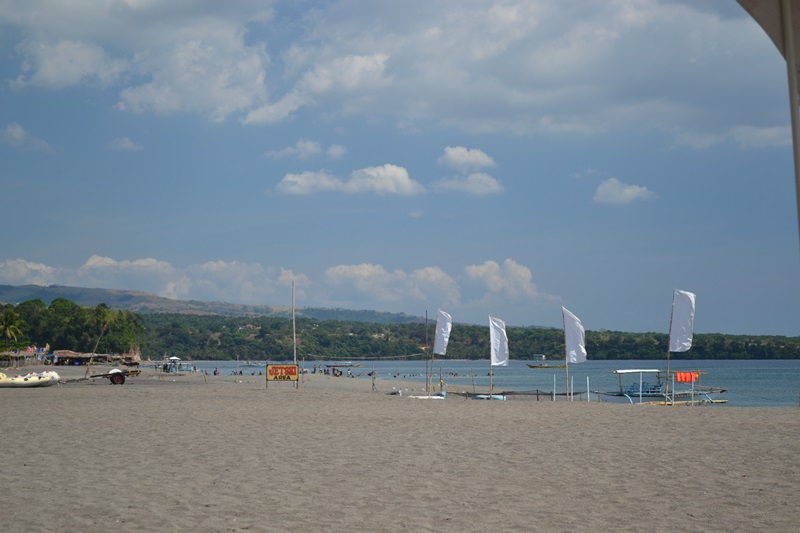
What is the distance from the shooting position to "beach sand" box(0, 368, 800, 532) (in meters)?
8.33

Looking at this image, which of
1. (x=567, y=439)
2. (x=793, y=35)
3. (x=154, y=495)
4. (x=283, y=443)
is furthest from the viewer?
(x=567, y=439)

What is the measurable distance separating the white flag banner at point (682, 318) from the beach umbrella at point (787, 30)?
1002 inches

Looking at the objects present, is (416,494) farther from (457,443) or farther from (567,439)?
(567,439)

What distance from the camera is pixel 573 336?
32.0 metres

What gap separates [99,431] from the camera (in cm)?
1596

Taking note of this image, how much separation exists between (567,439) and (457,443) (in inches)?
84.4

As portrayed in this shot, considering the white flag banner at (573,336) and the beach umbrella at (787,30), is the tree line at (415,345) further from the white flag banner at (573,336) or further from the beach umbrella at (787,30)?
the beach umbrella at (787,30)

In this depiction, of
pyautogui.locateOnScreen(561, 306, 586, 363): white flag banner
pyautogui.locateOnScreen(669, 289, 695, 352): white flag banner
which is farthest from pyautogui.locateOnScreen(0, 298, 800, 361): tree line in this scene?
pyautogui.locateOnScreen(669, 289, 695, 352): white flag banner

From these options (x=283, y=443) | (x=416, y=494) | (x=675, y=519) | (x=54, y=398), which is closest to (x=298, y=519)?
(x=416, y=494)

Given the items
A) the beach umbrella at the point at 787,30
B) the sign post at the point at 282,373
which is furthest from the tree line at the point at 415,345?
the beach umbrella at the point at 787,30

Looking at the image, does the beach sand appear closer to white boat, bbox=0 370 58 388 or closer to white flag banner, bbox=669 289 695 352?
white flag banner, bbox=669 289 695 352

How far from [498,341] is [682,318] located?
780 centimetres

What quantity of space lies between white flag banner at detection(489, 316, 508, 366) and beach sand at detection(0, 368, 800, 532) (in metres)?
13.0

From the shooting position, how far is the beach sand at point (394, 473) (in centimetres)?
833
